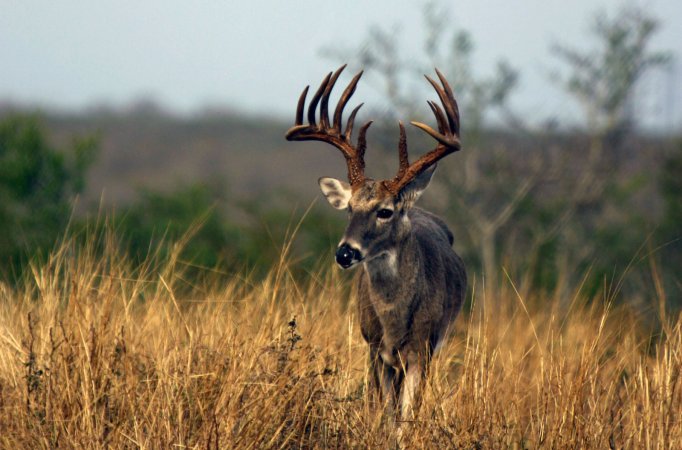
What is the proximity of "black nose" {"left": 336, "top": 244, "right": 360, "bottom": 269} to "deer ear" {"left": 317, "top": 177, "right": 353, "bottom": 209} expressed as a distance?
79cm

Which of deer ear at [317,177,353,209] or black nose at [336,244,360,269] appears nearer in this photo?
black nose at [336,244,360,269]

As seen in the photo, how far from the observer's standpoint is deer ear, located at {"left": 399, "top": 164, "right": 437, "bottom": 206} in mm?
6906

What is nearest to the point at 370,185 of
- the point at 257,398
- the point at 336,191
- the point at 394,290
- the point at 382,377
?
the point at 336,191

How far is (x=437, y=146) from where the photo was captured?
7.05 meters

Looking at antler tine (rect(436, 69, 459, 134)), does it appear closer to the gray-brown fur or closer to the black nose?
the gray-brown fur

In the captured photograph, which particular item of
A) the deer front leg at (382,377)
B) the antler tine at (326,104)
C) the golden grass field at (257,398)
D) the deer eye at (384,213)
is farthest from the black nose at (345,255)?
the antler tine at (326,104)

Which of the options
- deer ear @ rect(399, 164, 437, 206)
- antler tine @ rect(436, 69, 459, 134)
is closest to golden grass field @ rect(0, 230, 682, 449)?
deer ear @ rect(399, 164, 437, 206)

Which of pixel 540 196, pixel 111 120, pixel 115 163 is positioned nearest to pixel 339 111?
pixel 540 196

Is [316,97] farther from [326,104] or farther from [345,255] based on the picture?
[345,255]

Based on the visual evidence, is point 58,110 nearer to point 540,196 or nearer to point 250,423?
point 540,196

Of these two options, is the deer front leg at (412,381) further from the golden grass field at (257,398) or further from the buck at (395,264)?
the golden grass field at (257,398)

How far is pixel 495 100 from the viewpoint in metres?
22.4

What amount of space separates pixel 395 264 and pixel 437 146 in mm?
876

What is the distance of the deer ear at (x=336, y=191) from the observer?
7152mm
